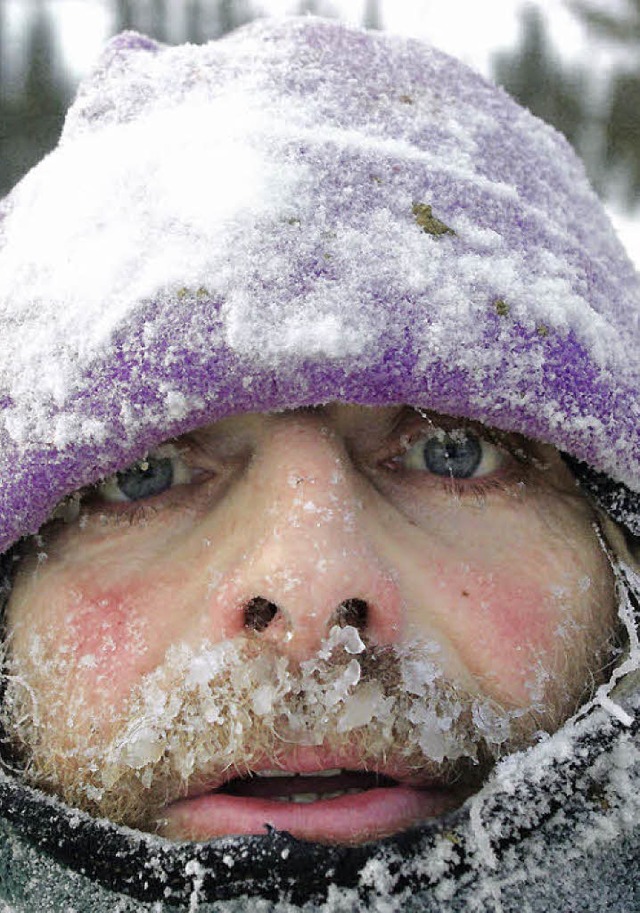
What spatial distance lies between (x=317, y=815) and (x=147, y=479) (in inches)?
19.2

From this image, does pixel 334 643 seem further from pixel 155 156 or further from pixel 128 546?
pixel 155 156

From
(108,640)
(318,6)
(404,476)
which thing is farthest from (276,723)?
(318,6)

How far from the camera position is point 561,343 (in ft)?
3.75

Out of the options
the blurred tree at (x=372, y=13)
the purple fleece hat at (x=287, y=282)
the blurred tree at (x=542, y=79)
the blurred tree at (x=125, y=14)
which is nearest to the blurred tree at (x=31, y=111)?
the blurred tree at (x=125, y=14)

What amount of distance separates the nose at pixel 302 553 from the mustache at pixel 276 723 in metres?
Answer: 0.02

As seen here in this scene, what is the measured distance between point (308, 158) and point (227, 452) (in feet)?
1.25

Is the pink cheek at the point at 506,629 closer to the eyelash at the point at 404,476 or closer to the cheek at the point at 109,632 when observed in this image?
the eyelash at the point at 404,476

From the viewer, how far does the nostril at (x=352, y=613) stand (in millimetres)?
1075

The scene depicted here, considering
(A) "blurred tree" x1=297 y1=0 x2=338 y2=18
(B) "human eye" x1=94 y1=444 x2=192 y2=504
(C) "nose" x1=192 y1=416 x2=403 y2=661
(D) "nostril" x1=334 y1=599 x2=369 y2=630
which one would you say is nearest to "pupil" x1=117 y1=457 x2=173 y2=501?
(B) "human eye" x1=94 y1=444 x2=192 y2=504

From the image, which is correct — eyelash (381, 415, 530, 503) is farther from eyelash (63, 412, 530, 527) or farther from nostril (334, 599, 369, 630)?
nostril (334, 599, 369, 630)

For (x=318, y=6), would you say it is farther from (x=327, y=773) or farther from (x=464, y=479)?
(x=327, y=773)

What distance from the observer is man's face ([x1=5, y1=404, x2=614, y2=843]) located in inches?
42.8

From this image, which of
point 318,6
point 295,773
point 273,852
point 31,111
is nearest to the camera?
point 273,852

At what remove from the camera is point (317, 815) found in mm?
1090
